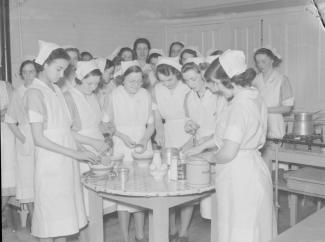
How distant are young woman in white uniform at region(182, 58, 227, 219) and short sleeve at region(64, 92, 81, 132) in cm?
53

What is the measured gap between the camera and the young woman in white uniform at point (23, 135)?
200cm

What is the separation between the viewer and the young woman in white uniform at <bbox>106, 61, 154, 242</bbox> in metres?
2.12

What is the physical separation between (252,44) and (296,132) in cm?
104

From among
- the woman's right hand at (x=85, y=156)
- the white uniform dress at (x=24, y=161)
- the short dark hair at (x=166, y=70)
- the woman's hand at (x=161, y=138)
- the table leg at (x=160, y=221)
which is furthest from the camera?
the woman's hand at (x=161, y=138)

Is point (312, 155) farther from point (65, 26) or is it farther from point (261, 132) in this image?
point (65, 26)

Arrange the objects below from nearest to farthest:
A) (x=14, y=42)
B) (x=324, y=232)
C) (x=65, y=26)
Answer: (x=324, y=232) < (x=14, y=42) < (x=65, y=26)

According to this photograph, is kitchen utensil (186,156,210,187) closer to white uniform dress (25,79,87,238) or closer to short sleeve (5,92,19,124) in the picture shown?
white uniform dress (25,79,87,238)

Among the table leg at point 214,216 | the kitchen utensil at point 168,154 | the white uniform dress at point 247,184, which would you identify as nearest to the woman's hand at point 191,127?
the kitchen utensil at point 168,154

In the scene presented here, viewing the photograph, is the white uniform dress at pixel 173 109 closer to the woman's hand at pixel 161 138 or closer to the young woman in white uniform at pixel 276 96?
the woman's hand at pixel 161 138

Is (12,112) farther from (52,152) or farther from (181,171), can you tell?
(181,171)

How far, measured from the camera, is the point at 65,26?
8.49 feet

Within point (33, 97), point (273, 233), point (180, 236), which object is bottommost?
point (180, 236)

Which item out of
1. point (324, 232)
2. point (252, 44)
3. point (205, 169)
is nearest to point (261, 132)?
point (205, 169)

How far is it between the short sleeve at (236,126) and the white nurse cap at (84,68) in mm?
721
